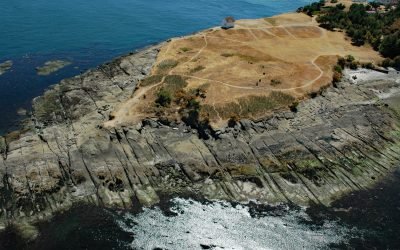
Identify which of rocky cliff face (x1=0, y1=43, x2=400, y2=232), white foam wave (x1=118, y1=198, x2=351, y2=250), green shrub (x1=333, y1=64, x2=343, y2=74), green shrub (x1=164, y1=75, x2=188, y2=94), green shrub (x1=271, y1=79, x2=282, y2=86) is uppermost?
green shrub (x1=333, y1=64, x2=343, y2=74)

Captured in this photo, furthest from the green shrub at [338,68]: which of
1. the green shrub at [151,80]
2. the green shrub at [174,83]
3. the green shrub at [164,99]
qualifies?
the green shrub at [164,99]

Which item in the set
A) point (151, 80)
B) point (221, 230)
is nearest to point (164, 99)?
point (151, 80)

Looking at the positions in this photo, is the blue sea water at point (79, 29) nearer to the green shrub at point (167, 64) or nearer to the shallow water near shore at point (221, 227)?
the green shrub at point (167, 64)

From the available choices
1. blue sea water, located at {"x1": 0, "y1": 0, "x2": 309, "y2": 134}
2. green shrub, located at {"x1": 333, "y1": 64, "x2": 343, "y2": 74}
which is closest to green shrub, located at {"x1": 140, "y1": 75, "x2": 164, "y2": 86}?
blue sea water, located at {"x1": 0, "y1": 0, "x2": 309, "y2": 134}

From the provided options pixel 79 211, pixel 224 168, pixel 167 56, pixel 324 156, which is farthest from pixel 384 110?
pixel 79 211

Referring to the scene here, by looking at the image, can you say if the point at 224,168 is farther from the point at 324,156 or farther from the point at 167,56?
the point at 167,56

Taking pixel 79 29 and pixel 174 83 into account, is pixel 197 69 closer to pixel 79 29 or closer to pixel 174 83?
pixel 174 83

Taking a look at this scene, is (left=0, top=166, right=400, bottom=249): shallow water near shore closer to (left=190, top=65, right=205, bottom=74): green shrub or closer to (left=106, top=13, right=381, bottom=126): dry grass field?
(left=106, top=13, right=381, bottom=126): dry grass field
